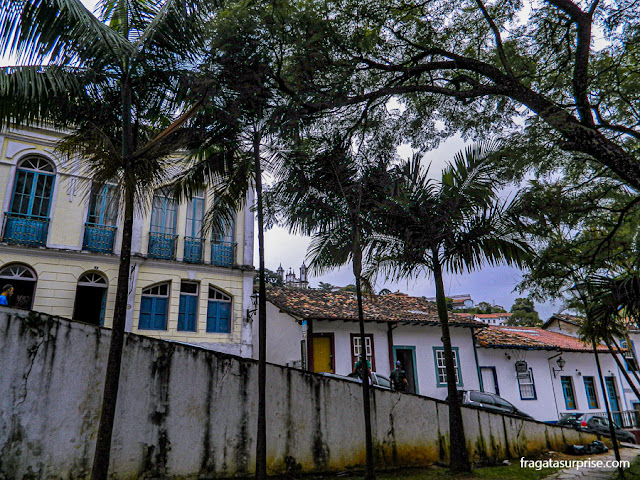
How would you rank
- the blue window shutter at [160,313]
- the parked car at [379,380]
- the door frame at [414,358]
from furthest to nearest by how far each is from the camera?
the door frame at [414,358] < the blue window shutter at [160,313] < the parked car at [379,380]

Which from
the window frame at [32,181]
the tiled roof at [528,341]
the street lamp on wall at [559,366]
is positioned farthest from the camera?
the street lamp on wall at [559,366]

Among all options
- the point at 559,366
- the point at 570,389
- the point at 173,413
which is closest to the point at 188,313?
the point at 173,413

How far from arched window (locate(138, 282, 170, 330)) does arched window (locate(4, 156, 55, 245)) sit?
3.36 metres

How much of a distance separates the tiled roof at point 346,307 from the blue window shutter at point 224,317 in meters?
1.97

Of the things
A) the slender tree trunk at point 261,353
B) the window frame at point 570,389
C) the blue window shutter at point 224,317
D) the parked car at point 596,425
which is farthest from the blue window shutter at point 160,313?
the window frame at point 570,389

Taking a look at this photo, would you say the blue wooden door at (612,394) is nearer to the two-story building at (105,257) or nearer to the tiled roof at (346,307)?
the tiled roof at (346,307)

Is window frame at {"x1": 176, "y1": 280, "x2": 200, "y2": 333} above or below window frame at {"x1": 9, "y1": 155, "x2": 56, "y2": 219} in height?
below

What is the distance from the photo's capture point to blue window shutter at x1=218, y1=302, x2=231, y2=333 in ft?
48.1

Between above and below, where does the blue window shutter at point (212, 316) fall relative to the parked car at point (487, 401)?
above

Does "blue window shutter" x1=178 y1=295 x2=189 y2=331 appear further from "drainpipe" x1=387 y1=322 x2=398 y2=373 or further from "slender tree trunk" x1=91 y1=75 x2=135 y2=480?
"slender tree trunk" x1=91 y1=75 x2=135 y2=480

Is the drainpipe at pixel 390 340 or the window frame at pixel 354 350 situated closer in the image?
the window frame at pixel 354 350

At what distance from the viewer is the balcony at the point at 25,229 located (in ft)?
39.4

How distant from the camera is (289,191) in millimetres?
8727

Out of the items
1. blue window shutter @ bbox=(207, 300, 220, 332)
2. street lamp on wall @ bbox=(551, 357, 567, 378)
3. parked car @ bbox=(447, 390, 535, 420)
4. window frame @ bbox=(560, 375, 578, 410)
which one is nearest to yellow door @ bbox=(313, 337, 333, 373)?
blue window shutter @ bbox=(207, 300, 220, 332)
